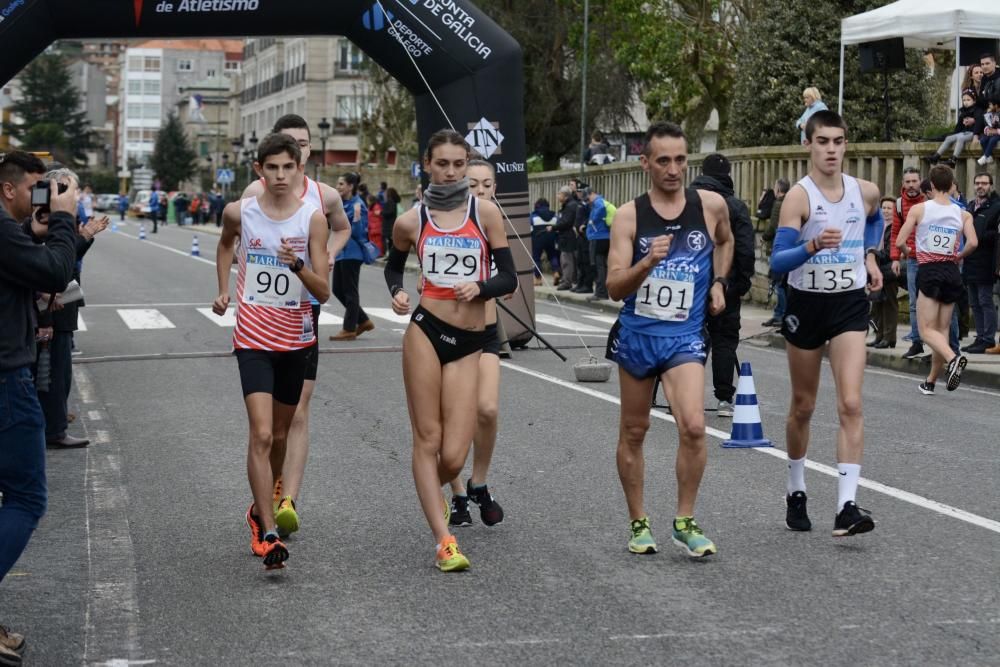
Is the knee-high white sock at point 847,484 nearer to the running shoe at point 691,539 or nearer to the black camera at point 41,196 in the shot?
the running shoe at point 691,539

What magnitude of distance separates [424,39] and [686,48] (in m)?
21.9

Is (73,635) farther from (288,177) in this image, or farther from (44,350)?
(44,350)

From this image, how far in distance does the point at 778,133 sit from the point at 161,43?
15963cm

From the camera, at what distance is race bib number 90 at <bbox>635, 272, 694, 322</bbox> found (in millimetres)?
7395

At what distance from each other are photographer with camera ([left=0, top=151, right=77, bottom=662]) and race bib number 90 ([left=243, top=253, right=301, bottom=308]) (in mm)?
1592

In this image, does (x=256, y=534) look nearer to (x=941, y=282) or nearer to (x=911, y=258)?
(x=941, y=282)

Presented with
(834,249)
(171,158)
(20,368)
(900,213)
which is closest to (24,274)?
(20,368)

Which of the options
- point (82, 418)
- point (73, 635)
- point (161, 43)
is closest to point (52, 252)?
point (73, 635)

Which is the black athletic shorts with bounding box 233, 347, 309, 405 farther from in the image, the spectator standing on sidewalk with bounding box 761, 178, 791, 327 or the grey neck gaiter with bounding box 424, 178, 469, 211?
the spectator standing on sidewalk with bounding box 761, 178, 791, 327

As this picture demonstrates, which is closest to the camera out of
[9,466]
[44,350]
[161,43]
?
[9,466]

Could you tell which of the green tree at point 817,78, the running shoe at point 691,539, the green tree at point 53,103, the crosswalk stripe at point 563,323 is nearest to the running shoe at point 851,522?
the running shoe at point 691,539

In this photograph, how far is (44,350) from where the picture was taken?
988cm

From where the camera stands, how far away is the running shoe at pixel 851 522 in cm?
749

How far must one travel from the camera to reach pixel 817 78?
2906 centimetres
